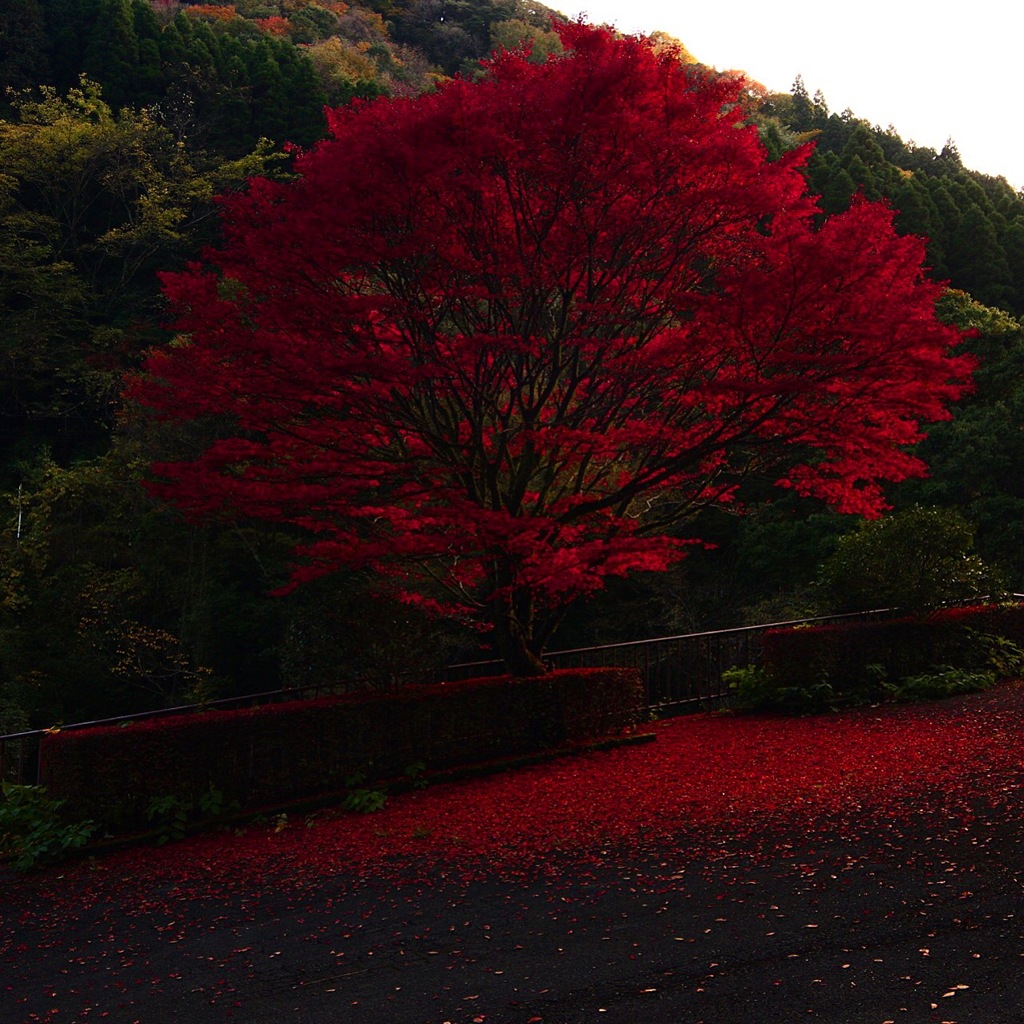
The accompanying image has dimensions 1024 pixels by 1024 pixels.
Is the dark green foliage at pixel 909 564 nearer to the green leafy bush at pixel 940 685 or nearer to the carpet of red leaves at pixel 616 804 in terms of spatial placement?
the green leafy bush at pixel 940 685

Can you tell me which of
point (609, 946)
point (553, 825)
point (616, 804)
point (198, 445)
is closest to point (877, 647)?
point (616, 804)

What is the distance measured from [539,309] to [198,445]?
1176 centimetres

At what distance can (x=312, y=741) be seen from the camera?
28.5 feet

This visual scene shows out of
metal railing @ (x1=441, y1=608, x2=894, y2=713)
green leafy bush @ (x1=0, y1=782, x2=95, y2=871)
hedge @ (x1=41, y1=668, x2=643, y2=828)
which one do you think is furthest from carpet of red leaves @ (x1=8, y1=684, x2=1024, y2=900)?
metal railing @ (x1=441, y1=608, x2=894, y2=713)

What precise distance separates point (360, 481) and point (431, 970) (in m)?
5.10

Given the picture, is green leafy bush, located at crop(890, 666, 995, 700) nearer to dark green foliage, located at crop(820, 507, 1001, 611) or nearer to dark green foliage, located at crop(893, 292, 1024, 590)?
dark green foliage, located at crop(820, 507, 1001, 611)

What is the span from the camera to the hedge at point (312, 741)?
7.98 meters

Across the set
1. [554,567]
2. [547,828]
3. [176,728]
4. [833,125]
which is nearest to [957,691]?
[554,567]

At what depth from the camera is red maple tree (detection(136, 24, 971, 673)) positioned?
26.2 ft

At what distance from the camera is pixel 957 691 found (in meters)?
10.9

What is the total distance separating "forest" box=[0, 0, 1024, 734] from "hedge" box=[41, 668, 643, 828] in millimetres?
560

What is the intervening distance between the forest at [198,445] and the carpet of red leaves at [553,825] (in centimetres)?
192

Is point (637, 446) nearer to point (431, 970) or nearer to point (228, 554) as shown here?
point (431, 970)

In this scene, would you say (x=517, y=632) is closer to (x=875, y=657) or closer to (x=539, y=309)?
(x=539, y=309)
